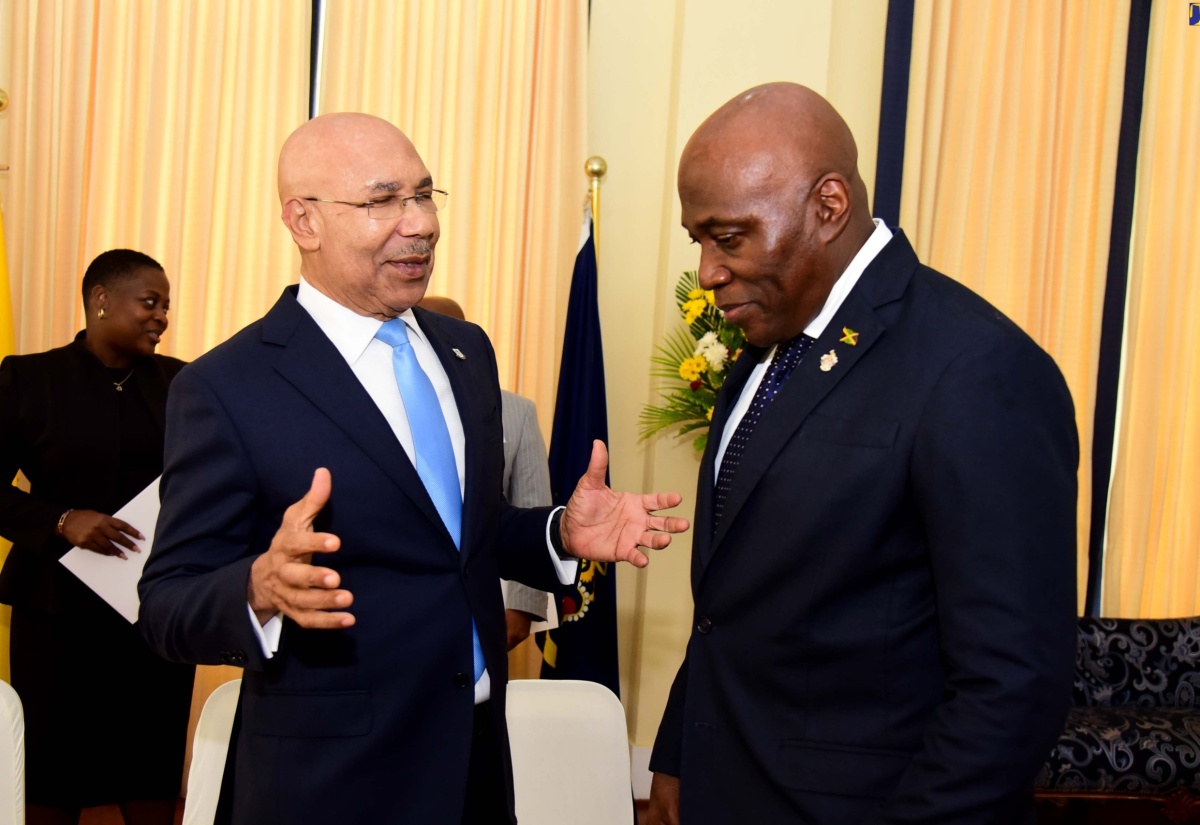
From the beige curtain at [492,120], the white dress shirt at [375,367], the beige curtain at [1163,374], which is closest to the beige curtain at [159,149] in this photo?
the beige curtain at [492,120]

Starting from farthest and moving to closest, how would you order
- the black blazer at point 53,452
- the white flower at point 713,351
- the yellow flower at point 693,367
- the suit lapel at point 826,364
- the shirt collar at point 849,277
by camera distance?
1. the yellow flower at point 693,367
2. the white flower at point 713,351
3. the black blazer at point 53,452
4. the shirt collar at point 849,277
5. the suit lapel at point 826,364

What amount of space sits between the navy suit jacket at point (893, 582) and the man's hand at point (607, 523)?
173mm

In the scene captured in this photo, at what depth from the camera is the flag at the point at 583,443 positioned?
4719 mm

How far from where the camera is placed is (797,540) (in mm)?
1719

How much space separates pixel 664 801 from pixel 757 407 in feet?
2.64

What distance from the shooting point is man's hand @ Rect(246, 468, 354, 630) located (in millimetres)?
1577

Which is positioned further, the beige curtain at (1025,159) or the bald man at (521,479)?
the beige curtain at (1025,159)

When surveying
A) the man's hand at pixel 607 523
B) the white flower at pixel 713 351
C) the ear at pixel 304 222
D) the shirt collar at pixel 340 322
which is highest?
the ear at pixel 304 222

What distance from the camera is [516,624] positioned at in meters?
3.80

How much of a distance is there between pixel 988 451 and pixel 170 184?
4.27 metres

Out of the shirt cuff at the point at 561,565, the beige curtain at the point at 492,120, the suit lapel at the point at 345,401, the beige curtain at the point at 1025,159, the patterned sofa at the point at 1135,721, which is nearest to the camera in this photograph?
the suit lapel at the point at 345,401

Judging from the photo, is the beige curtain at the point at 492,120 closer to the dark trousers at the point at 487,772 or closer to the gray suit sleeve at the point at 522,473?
the gray suit sleeve at the point at 522,473

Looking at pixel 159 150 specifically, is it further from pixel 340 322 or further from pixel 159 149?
pixel 340 322

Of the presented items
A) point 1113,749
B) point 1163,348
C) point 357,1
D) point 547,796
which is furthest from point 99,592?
point 1163,348
